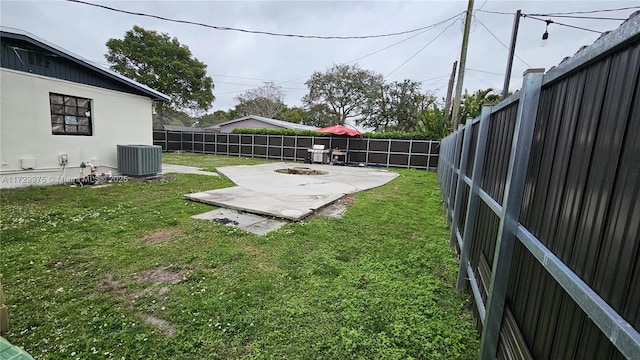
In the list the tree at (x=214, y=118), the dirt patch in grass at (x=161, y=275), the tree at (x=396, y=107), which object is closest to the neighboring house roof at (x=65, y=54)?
the dirt patch in grass at (x=161, y=275)

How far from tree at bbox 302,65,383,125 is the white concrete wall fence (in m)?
24.4

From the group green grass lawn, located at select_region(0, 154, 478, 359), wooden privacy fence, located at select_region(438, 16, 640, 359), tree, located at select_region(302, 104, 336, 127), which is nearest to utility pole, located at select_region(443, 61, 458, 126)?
green grass lawn, located at select_region(0, 154, 478, 359)

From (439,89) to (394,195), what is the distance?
22993 mm

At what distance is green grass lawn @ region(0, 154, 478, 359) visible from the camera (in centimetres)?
188

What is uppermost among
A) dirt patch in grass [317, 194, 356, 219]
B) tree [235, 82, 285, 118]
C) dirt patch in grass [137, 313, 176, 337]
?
tree [235, 82, 285, 118]

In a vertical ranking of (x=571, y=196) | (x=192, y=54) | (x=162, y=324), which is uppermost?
(x=192, y=54)

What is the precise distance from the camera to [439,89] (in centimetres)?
2619

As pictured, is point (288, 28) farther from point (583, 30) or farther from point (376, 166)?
point (583, 30)

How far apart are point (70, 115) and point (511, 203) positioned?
9552 millimetres

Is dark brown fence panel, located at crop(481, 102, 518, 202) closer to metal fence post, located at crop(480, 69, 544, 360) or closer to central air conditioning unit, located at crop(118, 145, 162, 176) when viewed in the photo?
metal fence post, located at crop(480, 69, 544, 360)

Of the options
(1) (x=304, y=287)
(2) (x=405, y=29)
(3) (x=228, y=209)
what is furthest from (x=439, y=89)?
(1) (x=304, y=287)

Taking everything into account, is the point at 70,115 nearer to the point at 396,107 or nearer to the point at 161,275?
the point at 161,275

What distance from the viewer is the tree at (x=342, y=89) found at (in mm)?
29609

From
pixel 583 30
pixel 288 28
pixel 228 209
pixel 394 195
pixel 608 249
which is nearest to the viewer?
pixel 608 249
